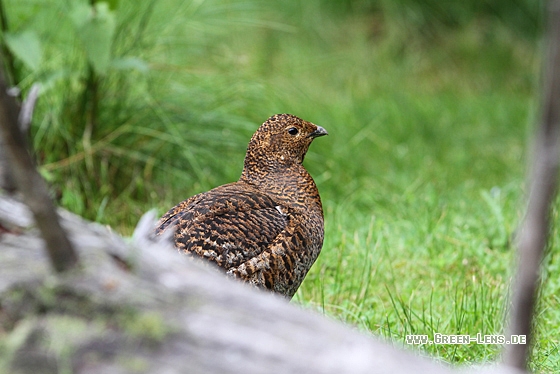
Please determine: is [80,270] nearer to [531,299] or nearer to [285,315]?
[285,315]

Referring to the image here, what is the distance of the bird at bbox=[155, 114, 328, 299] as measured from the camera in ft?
8.53

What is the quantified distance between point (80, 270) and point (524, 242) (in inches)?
33.0

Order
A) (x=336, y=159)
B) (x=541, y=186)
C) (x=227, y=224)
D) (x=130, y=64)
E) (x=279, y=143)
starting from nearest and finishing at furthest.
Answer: (x=541, y=186)
(x=227, y=224)
(x=279, y=143)
(x=130, y=64)
(x=336, y=159)

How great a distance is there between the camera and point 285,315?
4.79 ft

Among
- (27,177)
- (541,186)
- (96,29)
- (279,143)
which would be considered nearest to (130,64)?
(96,29)

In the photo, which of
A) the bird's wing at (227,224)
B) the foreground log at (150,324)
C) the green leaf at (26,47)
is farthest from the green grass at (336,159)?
the foreground log at (150,324)

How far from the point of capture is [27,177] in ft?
4.66

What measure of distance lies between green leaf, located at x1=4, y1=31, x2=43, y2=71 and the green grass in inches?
11.1

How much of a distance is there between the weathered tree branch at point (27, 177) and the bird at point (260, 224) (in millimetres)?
1066

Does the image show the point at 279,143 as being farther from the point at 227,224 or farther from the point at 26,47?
the point at 26,47

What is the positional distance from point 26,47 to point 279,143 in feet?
4.61

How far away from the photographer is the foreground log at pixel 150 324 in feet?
4.56

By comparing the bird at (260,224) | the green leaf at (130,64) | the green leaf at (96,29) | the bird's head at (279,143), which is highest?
the green leaf at (96,29)

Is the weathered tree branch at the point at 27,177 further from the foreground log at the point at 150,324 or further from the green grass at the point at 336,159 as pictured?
the green grass at the point at 336,159
